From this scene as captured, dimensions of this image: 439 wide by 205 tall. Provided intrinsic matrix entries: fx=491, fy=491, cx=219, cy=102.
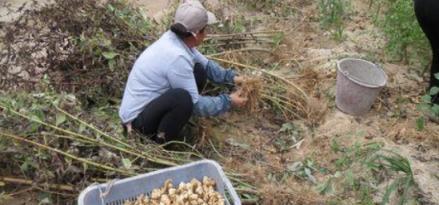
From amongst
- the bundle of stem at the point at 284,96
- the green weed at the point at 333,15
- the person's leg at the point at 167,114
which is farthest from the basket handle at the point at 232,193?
the green weed at the point at 333,15

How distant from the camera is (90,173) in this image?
8.77ft

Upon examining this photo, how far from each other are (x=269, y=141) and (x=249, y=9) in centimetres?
199

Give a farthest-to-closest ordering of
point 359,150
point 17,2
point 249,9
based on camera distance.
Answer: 1. point 17,2
2. point 249,9
3. point 359,150

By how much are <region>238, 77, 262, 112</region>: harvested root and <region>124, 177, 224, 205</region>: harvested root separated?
3.13 feet

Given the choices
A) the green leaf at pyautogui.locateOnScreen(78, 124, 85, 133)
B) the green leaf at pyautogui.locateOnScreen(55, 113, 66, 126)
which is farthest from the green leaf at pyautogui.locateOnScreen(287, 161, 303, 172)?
the green leaf at pyautogui.locateOnScreen(55, 113, 66, 126)

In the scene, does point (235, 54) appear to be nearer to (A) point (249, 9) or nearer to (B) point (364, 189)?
(A) point (249, 9)

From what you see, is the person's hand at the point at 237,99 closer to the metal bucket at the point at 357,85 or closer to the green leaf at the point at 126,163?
the metal bucket at the point at 357,85

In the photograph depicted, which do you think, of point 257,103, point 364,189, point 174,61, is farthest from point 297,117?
point 174,61

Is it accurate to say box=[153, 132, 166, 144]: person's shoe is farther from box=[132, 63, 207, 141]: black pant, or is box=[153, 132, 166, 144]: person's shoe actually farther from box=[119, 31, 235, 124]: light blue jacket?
box=[119, 31, 235, 124]: light blue jacket

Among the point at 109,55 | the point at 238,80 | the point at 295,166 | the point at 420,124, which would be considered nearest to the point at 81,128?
the point at 109,55

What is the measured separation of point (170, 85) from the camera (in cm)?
297

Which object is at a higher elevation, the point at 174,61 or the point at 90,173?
the point at 174,61

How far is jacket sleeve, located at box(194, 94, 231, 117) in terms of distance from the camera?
3047 mm

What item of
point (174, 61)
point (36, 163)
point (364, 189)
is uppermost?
point (174, 61)
